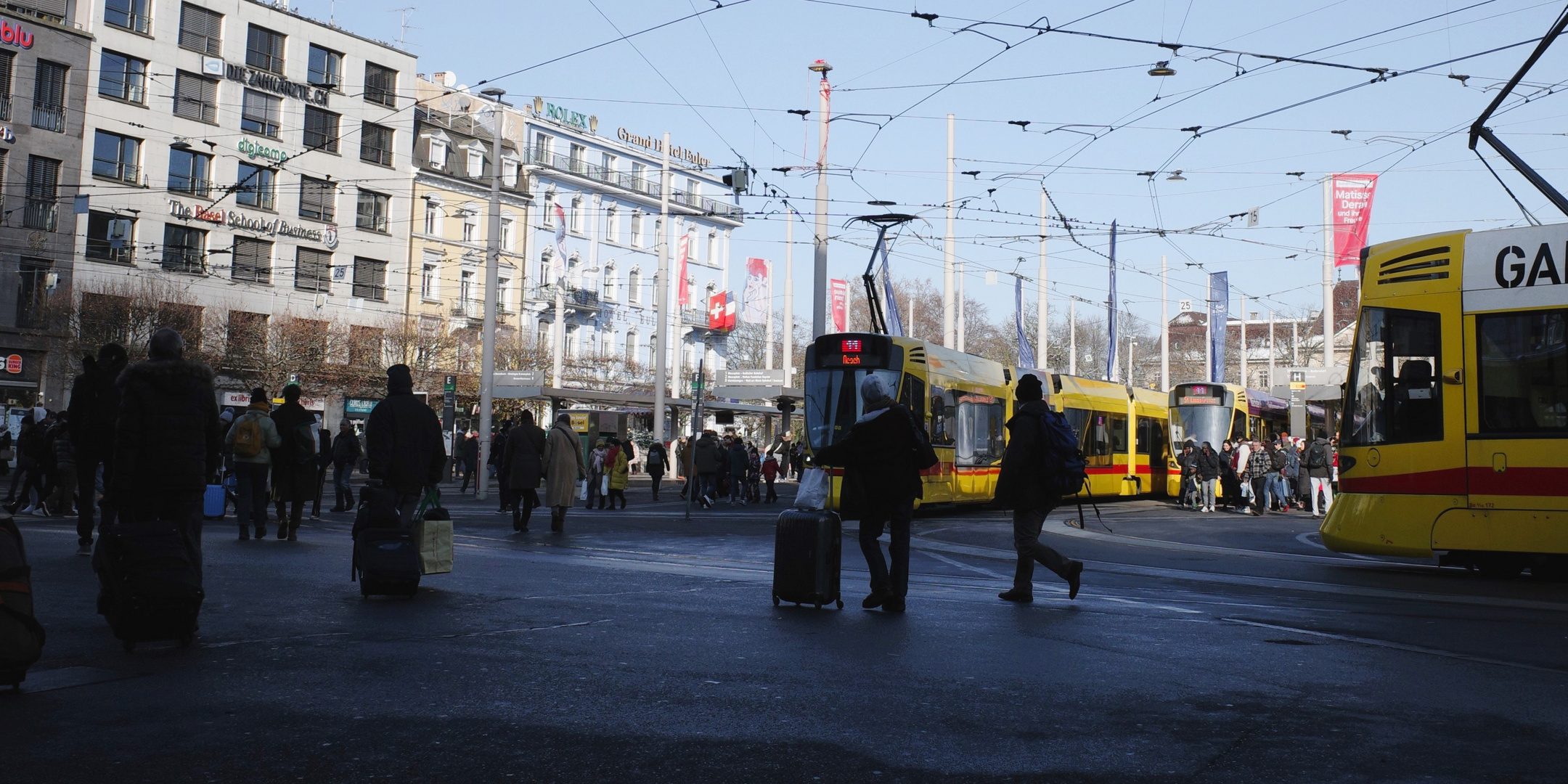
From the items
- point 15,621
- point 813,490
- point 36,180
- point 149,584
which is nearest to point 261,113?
point 36,180

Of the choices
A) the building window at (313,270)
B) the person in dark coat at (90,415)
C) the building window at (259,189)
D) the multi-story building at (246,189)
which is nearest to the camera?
the person in dark coat at (90,415)

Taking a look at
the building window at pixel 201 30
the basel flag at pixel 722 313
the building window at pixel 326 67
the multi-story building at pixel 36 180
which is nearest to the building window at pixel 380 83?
the building window at pixel 326 67

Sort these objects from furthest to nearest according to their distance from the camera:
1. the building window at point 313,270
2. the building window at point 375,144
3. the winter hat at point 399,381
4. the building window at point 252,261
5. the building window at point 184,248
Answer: the building window at point 375,144 → the building window at point 313,270 → the building window at point 252,261 → the building window at point 184,248 → the winter hat at point 399,381

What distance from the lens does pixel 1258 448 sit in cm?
3133

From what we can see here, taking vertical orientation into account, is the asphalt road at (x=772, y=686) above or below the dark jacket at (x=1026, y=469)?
below

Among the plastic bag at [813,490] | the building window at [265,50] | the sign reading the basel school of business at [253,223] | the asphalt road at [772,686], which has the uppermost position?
the building window at [265,50]

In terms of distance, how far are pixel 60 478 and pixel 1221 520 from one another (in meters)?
20.0

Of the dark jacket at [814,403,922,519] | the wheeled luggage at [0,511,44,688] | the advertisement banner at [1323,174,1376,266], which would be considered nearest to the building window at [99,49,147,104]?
the advertisement banner at [1323,174,1376,266]

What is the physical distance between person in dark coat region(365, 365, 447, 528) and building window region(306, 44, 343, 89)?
50021 mm

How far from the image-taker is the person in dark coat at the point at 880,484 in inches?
379

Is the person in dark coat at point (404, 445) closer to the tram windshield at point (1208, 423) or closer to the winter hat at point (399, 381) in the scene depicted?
the winter hat at point (399, 381)

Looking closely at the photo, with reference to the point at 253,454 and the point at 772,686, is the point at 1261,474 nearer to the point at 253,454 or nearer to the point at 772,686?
the point at 253,454

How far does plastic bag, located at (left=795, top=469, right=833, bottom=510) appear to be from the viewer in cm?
970

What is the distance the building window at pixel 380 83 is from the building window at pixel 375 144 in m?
1.07
